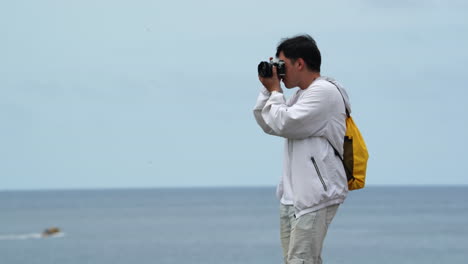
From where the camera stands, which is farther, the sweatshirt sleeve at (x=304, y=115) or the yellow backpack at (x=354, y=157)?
the yellow backpack at (x=354, y=157)

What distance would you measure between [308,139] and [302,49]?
0.48 m

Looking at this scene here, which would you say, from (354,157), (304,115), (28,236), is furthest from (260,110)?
(28,236)

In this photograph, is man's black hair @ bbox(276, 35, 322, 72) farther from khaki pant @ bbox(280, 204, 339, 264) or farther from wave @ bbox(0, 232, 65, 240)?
wave @ bbox(0, 232, 65, 240)

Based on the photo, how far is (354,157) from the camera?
4.56 m

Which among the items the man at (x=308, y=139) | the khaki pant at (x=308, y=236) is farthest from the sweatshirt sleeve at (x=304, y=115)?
the khaki pant at (x=308, y=236)

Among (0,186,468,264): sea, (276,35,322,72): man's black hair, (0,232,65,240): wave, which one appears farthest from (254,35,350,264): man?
(0,232,65,240): wave

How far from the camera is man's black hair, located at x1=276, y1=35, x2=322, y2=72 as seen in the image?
4547 mm

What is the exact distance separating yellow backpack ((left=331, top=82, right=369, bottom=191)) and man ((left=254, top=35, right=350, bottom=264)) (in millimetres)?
44

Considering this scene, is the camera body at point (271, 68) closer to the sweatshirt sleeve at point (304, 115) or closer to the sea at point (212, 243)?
the sweatshirt sleeve at point (304, 115)

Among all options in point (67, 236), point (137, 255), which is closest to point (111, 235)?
point (67, 236)

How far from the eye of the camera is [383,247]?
67750 mm

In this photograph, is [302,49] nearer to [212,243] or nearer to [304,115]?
[304,115]

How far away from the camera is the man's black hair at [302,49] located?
4547mm

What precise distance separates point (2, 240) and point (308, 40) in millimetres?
79918
